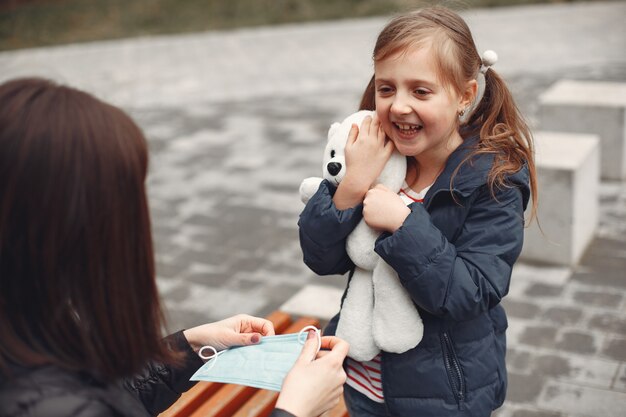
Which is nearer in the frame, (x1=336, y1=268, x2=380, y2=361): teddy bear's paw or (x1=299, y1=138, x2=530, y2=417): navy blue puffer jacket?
(x1=299, y1=138, x2=530, y2=417): navy blue puffer jacket

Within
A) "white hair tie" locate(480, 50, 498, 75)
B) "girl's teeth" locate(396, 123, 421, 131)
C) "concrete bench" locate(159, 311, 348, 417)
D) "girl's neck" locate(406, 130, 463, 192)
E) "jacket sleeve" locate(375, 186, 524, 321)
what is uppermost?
"white hair tie" locate(480, 50, 498, 75)

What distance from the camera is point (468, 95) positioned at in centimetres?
226

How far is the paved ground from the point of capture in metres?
4.10

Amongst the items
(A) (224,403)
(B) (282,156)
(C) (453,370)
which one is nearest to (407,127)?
(C) (453,370)

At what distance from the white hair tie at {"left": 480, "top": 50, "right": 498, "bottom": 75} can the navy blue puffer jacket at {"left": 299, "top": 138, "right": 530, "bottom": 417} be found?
0.65 ft

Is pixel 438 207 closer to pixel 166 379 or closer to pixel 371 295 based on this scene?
pixel 371 295

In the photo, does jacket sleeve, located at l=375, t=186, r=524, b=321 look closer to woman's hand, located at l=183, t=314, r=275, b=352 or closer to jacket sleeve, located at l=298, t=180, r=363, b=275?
jacket sleeve, located at l=298, t=180, r=363, b=275

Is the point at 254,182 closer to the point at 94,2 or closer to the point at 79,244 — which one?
the point at 79,244

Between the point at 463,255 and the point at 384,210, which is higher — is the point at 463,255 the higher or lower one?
the lower one

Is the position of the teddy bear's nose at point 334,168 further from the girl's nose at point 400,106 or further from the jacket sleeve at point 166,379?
the jacket sleeve at point 166,379

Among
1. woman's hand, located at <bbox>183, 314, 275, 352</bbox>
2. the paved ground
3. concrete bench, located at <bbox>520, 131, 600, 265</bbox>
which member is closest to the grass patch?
the paved ground

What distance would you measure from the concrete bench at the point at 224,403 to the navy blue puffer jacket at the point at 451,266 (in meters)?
0.75

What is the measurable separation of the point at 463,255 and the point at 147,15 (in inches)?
575

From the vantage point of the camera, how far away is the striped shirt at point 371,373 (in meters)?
2.31
